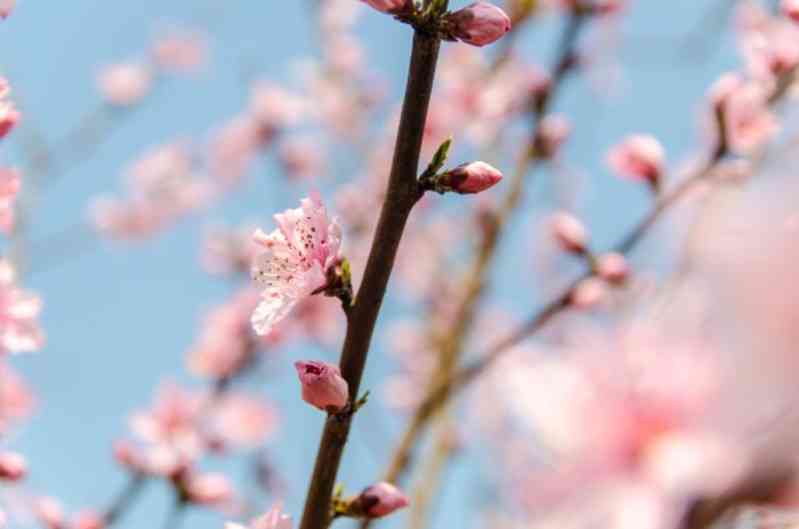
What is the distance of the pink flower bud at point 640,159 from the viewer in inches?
71.8

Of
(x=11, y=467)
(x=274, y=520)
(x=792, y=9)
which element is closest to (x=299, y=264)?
(x=274, y=520)

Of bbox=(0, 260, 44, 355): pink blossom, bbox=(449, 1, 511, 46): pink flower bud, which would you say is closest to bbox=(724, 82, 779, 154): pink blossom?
bbox=(449, 1, 511, 46): pink flower bud

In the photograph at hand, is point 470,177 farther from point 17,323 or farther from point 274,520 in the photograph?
point 17,323

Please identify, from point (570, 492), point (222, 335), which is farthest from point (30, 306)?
point (222, 335)

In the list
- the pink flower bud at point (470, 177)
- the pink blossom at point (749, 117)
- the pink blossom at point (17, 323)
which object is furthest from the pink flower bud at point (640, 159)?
the pink blossom at point (17, 323)

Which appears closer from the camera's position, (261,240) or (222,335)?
(261,240)

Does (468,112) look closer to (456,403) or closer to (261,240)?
(456,403)

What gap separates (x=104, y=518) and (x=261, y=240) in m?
1.29

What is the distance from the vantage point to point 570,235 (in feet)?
6.36

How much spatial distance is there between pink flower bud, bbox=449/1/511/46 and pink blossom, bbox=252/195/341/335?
0.24 meters

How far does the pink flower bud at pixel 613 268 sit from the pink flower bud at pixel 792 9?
24.4 inches

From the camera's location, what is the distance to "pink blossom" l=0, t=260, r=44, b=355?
110cm

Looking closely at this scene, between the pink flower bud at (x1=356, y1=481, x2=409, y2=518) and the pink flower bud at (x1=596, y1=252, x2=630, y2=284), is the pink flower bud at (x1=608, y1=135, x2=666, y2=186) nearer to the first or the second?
the pink flower bud at (x1=596, y1=252, x2=630, y2=284)

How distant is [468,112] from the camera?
4090 millimetres
